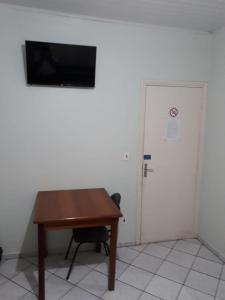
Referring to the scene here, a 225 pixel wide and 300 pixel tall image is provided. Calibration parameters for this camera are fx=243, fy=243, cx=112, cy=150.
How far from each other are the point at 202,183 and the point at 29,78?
229 centimetres

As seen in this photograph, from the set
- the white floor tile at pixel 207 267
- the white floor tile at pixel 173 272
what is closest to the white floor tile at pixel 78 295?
the white floor tile at pixel 173 272

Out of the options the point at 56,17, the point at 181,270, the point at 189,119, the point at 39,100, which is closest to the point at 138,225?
the point at 181,270

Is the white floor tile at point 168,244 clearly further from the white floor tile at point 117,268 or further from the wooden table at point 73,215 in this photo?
the wooden table at point 73,215

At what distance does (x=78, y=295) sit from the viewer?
82.4 inches

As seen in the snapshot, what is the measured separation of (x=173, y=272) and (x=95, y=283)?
2.61ft

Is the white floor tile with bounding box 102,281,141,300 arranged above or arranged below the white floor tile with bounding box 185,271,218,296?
above

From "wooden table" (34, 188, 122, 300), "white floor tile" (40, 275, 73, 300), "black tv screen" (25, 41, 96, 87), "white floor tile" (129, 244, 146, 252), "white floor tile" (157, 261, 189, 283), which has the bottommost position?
"white floor tile" (157, 261, 189, 283)

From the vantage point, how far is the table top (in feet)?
6.34

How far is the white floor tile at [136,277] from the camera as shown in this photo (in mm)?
2254

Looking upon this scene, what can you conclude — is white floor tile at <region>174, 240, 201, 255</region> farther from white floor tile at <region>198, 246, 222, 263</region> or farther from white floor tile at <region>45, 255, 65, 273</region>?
white floor tile at <region>45, 255, 65, 273</region>

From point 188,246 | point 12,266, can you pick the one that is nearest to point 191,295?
point 188,246

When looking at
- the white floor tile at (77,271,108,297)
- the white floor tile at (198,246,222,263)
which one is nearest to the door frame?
the white floor tile at (198,246,222,263)

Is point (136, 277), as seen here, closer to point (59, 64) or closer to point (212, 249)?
point (212, 249)

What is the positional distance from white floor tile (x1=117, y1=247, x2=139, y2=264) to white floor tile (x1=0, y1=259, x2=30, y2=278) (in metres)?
0.98
